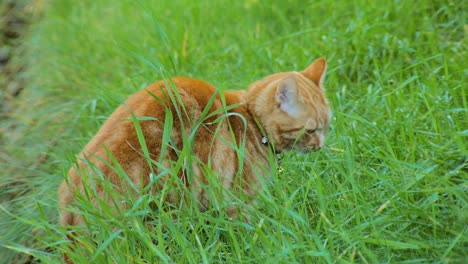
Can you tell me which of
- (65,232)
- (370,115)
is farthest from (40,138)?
(370,115)

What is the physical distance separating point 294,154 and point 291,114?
0.26 m

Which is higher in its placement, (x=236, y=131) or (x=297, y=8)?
(x=236, y=131)

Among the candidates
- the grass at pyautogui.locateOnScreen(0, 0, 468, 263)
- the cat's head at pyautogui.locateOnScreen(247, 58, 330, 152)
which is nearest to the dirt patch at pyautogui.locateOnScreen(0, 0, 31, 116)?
the grass at pyautogui.locateOnScreen(0, 0, 468, 263)

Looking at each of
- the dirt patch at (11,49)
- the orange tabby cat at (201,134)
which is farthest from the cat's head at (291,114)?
the dirt patch at (11,49)

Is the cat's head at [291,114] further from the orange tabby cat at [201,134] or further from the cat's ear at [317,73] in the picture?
the cat's ear at [317,73]

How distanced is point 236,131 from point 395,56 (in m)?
1.52

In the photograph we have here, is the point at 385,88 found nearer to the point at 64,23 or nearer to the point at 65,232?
the point at 65,232

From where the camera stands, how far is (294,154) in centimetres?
315

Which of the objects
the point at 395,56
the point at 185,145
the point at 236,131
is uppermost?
the point at 185,145

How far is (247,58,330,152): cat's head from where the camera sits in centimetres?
296

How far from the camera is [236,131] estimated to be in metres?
2.92

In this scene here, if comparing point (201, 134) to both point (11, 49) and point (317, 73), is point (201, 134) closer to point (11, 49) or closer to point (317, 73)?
point (317, 73)

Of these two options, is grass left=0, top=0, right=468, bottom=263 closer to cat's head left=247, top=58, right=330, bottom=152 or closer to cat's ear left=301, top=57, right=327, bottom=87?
cat's head left=247, top=58, right=330, bottom=152

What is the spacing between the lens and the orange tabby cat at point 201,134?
Result: 262 centimetres
